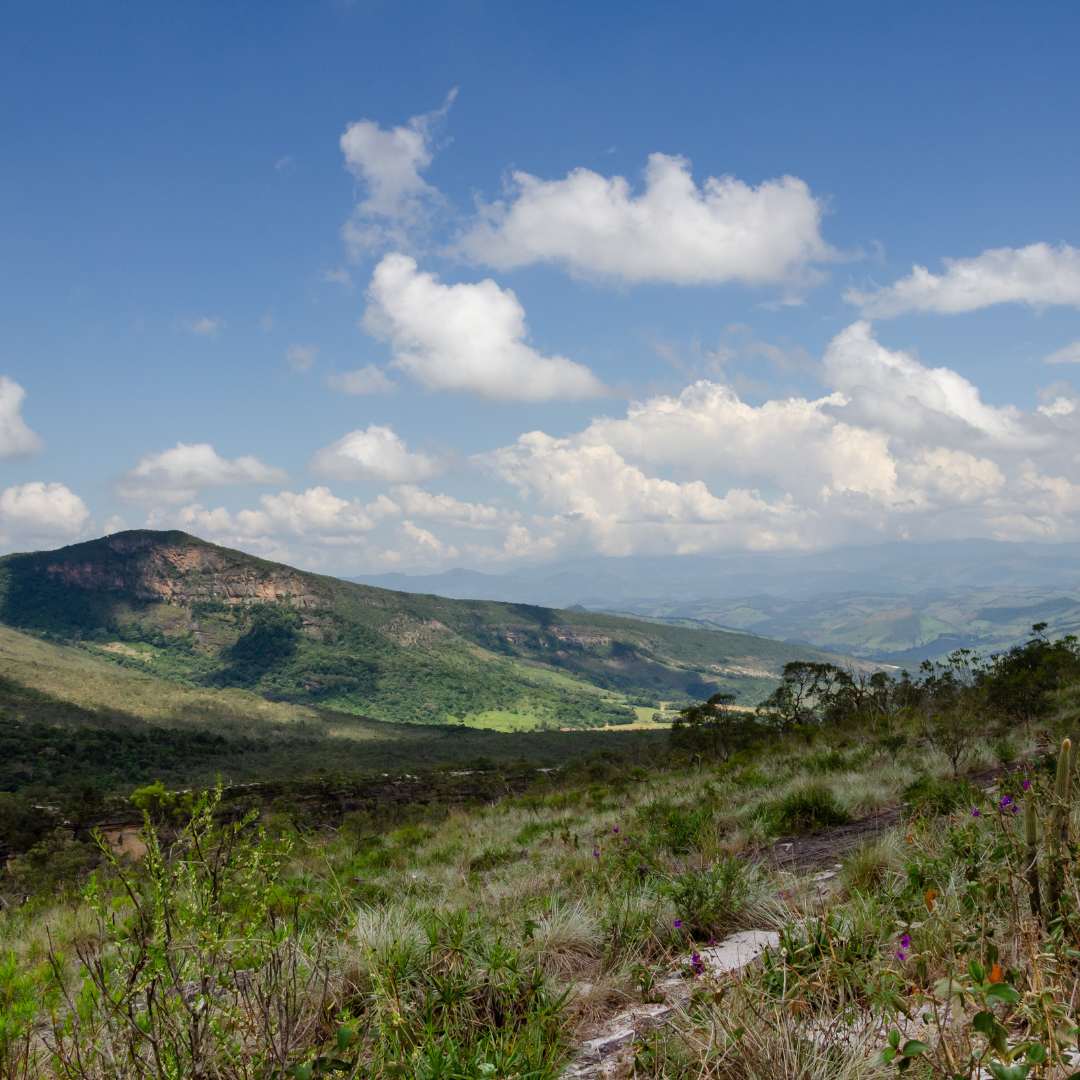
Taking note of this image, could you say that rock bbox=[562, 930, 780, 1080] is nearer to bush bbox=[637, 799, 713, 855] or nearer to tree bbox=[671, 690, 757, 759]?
bush bbox=[637, 799, 713, 855]

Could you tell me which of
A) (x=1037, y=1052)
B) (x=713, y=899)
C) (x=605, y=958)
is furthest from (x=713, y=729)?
(x=1037, y=1052)

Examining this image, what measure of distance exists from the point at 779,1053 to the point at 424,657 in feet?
645

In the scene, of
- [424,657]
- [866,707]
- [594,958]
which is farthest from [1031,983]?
[424,657]

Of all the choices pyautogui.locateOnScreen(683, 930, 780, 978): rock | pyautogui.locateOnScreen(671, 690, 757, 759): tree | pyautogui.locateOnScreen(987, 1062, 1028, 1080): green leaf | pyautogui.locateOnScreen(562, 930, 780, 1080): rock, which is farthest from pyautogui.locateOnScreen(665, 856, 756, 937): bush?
pyautogui.locateOnScreen(671, 690, 757, 759): tree

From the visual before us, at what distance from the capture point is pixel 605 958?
4.05 metres

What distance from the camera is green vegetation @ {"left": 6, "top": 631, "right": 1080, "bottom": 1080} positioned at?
2.50 meters

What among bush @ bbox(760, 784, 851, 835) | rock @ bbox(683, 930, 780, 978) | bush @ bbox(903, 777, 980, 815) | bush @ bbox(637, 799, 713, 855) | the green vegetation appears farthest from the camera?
bush @ bbox(760, 784, 851, 835)

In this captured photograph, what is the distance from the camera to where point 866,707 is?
985 inches

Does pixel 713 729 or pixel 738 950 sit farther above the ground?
pixel 738 950

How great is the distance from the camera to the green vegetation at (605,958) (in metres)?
2.50

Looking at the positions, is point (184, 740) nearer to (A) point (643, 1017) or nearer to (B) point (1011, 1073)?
(A) point (643, 1017)

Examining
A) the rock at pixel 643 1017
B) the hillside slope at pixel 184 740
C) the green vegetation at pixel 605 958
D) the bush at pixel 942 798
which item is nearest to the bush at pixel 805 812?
the green vegetation at pixel 605 958

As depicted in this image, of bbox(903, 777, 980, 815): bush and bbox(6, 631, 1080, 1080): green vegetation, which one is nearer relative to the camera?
bbox(6, 631, 1080, 1080): green vegetation

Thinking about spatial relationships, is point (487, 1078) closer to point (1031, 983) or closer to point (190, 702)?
point (1031, 983)
